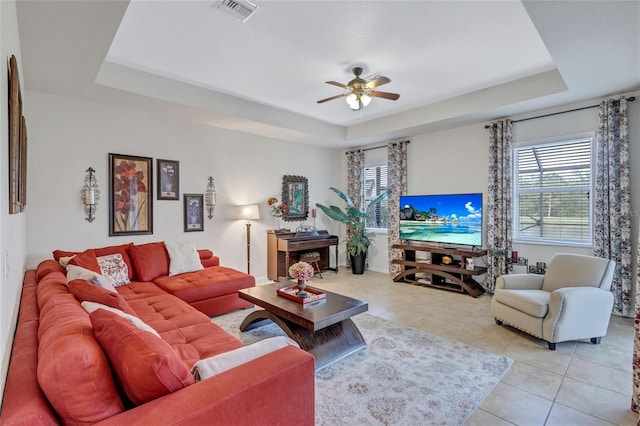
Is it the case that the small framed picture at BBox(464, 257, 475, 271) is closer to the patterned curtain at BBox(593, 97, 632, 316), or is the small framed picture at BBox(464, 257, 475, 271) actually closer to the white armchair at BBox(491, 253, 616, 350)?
the white armchair at BBox(491, 253, 616, 350)

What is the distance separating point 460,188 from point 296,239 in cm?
298

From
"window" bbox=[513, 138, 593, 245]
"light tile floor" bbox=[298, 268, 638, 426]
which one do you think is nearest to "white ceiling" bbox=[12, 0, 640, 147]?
"window" bbox=[513, 138, 593, 245]

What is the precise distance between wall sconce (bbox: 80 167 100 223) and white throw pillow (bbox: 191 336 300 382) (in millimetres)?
3519

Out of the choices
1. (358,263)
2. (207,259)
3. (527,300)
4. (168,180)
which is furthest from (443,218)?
(168,180)

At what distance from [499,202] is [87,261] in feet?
17.6

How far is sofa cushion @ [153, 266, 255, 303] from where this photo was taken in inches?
141

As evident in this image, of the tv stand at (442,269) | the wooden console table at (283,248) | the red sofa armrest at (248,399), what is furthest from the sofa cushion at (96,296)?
the tv stand at (442,269)

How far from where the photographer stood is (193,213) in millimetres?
4934

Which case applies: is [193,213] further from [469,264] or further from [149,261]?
[469,264]

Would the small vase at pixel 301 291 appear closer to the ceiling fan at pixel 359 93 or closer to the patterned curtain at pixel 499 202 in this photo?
the ceiling fan at pixel 359 93

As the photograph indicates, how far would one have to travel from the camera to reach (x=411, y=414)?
2104mm

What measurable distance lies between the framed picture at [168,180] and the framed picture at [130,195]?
12 cm

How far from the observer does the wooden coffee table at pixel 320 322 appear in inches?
105

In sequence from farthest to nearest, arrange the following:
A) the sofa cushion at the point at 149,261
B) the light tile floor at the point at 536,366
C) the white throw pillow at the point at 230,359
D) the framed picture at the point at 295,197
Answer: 1. the framed picture at the point at 295,197
2. the sofa cushion at the point at 149,261
3. the light tile floor at the point at 536,366
4. the white throw pillow at the point at 230,359
